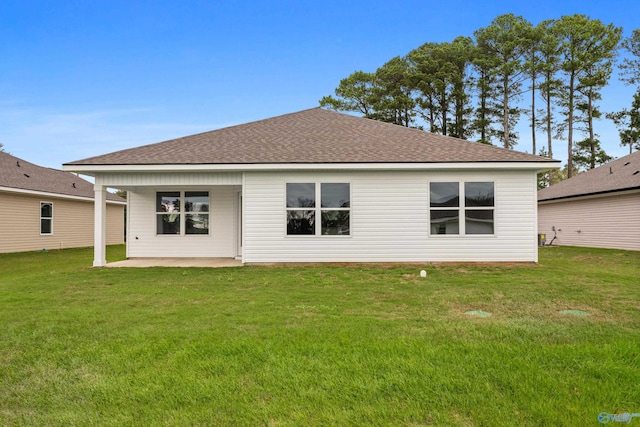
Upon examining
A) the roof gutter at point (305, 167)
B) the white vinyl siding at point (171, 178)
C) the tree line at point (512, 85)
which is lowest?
the white vinyl siding at point (171, 178)

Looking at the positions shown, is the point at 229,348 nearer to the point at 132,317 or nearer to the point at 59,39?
the point at 132,317

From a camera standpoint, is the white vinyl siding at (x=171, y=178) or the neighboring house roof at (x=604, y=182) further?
the neighboring house roof at (x=604, y=182)

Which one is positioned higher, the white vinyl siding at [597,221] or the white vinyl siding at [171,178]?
the white vinyl siding at [171,178]

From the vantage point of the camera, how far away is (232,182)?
10.4m

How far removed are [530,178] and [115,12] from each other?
1638cm

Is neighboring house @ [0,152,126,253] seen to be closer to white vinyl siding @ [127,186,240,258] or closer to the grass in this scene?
white vinyl siding @ [127,186,240,258]

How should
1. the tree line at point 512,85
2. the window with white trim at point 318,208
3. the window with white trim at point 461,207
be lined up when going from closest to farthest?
the window with white trim at point 461,207 → the window with white trim at point 318,208 → the tree line at point 512,85

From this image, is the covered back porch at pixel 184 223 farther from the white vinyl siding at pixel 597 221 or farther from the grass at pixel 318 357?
the white vinyl siding at pixel 597 221

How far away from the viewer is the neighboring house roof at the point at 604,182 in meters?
14.8

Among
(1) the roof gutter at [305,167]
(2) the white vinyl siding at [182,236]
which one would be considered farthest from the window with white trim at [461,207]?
(2) the white vinyl siding at [182,236]

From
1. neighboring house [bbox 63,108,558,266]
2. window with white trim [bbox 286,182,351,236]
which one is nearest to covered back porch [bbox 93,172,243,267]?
neighboring house [bbox 63,108,558,266]

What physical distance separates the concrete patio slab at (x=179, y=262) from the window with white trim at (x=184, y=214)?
3.04 ft

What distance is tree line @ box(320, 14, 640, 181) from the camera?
26500 mm

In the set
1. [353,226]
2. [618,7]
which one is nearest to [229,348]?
[353,226]
